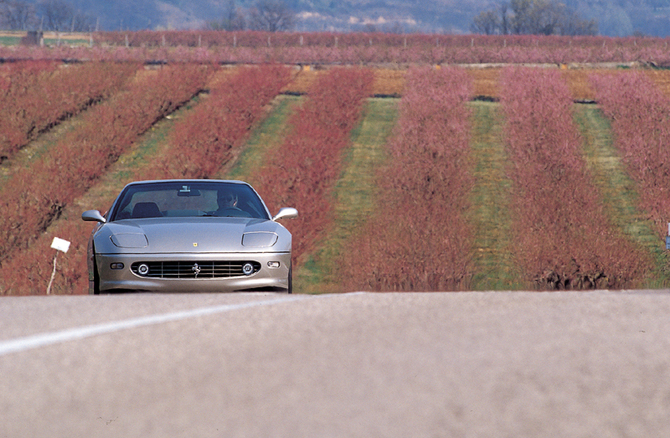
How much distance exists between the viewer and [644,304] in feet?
23.8

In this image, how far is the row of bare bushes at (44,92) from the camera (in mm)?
31234

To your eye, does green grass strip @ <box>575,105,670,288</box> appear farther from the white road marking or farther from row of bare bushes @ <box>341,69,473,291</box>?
the white road marking

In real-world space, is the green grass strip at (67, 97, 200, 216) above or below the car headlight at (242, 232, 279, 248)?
below

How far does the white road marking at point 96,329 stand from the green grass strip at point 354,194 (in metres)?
13.8

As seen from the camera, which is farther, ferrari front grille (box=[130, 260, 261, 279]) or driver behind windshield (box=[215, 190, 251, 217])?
driver behind windshield (box=[215, 190, 251, 217])

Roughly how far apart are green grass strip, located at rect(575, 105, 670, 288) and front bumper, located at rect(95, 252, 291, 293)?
12.4 m

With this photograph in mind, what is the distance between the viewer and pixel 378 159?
29672 mm

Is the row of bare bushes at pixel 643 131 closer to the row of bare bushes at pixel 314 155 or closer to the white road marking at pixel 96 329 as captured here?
the row of bare bushes at pixel 314 155

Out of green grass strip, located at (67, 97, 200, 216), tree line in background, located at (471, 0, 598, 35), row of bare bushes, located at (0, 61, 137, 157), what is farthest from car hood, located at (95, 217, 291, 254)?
tree line in background, located at (471, 0, 598, 35)

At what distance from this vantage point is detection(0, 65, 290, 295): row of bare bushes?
66.4 feet

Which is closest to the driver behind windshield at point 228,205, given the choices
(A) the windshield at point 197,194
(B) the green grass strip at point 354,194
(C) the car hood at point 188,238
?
(A) the windshield at point 197,194

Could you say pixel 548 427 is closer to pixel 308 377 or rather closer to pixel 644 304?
pixel 308 377

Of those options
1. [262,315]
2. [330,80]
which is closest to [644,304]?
[262,315]

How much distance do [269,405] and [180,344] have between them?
5.05ft
